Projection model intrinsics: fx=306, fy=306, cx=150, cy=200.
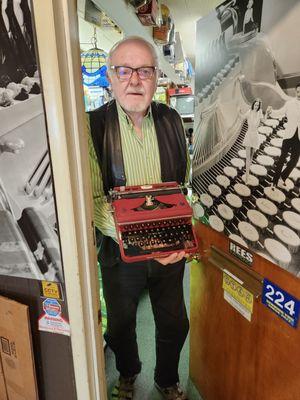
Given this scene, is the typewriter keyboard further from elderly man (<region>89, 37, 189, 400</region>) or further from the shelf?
the shelf

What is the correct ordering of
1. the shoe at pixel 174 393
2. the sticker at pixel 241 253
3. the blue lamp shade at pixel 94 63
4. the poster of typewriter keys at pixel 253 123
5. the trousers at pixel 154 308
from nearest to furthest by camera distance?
the poster of typewriter keys at pixel 253 123
the sticker at pixel 241 253
the trousers at pixel 154 308
the shoe at pixel 174 393
the blue lamp shade at pixel 94 63

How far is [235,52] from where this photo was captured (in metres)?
0.93

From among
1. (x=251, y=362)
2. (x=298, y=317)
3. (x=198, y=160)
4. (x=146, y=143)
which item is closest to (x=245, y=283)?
(x=298, y=317)

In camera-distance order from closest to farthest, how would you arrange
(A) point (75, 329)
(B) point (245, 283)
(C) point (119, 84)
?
(A) point (75, 329) → (B) point (245, 283) → (C) point (119, 84)

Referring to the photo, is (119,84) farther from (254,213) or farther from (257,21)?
(254,213)

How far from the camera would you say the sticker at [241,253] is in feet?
3.27

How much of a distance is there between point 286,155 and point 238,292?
1.71 feet

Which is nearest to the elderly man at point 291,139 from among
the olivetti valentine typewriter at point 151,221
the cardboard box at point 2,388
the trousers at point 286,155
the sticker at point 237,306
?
the trousers at point 286,155

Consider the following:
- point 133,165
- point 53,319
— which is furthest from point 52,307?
point 133,165

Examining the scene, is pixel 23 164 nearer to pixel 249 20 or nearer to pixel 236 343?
pixel 249 20

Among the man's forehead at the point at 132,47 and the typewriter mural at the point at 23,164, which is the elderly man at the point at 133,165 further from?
the typewriter mural at the point at 23,164

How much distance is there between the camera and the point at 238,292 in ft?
3.53

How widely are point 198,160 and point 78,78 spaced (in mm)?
612

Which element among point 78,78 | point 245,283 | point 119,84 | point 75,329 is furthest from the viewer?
point 119,84
